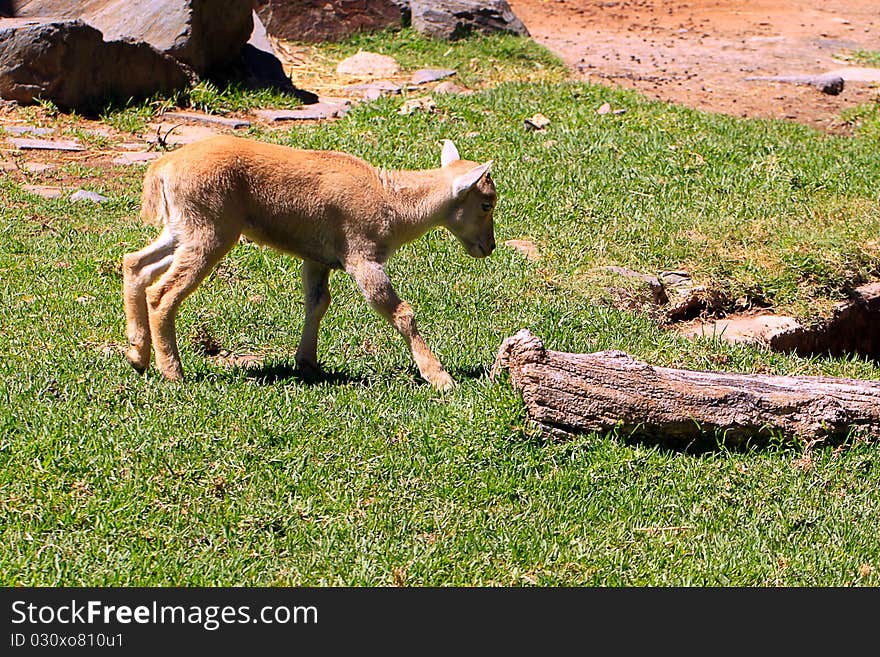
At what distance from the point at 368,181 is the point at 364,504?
206 cm

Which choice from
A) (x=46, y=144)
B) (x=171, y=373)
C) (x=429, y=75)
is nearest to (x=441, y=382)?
(x=171, y=373)

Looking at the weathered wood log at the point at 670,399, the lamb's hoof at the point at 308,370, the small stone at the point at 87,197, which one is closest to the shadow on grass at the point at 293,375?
the lamb's hoof at the point at 308,370

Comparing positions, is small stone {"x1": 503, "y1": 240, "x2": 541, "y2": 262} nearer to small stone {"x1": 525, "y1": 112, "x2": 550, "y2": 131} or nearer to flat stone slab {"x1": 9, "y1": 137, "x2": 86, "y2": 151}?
small stone {"x1": 525, "y1": 112, "x2": 550, "y2": 131}

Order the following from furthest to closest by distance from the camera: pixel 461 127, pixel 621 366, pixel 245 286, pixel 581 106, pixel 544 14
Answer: pixel 544 14
pixel 581 106
pixel 461 127
pixel 245 286
pixel 621 366

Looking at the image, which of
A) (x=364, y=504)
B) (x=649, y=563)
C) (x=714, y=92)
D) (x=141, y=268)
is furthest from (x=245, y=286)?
(x=714, y=92)

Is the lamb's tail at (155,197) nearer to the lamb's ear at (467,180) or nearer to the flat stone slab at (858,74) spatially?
the lamb's ear at (467,180)

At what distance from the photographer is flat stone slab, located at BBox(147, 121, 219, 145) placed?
456 inches

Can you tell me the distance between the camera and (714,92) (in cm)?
1468

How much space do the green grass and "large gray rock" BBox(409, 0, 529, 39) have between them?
7.49 m

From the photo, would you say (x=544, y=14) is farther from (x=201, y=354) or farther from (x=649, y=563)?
(x=649, y=563)

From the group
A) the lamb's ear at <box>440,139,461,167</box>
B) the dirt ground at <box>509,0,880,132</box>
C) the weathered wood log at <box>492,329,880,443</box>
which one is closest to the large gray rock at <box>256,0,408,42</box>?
the dirt ground at <box>509,0,880,132</box>

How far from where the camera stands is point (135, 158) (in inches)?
437

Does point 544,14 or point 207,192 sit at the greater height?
point 207,192

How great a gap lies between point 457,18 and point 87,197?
779 centimetres
